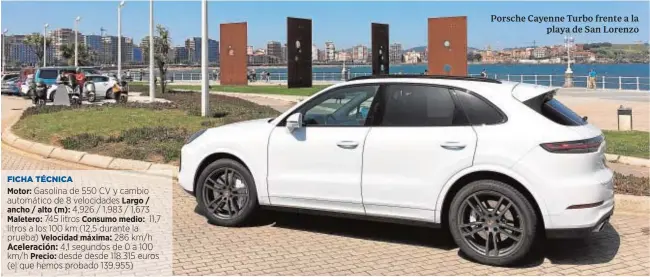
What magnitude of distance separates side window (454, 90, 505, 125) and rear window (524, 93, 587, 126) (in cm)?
29

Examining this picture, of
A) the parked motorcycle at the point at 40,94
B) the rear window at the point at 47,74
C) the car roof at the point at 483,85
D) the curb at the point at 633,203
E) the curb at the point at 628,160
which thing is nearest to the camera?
the car roof at the point at 483,85

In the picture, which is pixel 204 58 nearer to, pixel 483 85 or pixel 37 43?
pixel 483 85

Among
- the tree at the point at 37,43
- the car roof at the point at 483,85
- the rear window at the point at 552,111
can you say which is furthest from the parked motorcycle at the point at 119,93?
the tree at the point at 37,43

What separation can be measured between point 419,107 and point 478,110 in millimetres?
533

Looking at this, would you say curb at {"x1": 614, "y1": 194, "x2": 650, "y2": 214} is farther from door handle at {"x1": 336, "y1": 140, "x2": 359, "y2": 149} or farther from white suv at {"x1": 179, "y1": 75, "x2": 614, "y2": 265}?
door handle at {"x1": 336, "y1": 140, "x2": 359, "y2": 149}

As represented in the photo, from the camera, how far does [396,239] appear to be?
610cm

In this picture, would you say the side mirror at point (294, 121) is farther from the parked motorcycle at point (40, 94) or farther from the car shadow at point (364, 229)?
the parked motorcycle at point (40, 94)

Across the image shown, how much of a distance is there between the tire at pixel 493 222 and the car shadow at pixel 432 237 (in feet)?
0.58

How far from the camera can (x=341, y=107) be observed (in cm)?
612

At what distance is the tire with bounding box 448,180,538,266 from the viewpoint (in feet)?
16.5

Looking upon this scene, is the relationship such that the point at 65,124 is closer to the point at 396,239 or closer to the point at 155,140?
the point at 155,140

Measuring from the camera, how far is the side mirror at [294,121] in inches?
231

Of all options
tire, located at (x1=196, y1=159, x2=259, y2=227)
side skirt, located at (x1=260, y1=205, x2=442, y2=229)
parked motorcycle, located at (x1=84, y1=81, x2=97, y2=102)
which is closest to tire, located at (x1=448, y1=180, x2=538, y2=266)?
side skirt, located at (x1=260, y1=205, x2=442, y2=229)

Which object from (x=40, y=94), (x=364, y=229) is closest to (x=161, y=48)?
(x=40, y=94)
